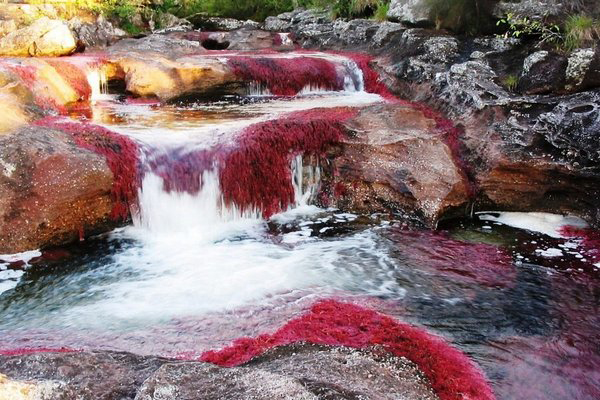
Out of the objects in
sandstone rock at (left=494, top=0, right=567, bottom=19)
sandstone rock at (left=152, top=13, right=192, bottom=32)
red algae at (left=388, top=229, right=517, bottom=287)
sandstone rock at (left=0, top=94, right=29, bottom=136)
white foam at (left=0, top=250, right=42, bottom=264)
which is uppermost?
sandstone rock at (left=152, top=13, right=192, bottom=32)

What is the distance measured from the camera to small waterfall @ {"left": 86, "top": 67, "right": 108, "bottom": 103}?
1163cm

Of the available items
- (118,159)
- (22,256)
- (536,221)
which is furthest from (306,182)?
(22,256)

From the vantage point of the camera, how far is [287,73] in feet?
40.6

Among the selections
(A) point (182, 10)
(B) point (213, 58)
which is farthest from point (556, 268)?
(A) point (182, 10)

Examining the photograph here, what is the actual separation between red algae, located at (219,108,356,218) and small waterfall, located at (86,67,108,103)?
578 centimetres

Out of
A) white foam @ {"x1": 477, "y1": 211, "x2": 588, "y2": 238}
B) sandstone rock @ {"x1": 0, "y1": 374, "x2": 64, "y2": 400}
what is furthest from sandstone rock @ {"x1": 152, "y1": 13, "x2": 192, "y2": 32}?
sandstone rock @ {"x1": 0, "y1": 374, "x2": 64, "y2": 400}

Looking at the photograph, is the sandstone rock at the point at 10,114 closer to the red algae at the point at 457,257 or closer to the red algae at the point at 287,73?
the red algae at the point at 287,73

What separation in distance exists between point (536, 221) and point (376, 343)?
176 inches

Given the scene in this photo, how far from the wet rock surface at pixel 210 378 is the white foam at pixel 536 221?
4450 millimetres

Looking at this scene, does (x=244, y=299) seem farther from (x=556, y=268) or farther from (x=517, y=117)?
(x=517, y=117)

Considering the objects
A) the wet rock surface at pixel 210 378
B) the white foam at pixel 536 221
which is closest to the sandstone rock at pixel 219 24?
the white foam at pixel 536 221

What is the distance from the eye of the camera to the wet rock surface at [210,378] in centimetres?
251

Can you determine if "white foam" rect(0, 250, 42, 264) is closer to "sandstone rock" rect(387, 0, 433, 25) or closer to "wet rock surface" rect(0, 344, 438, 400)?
"wet rock surface" rect(0, 344, 438, 400)

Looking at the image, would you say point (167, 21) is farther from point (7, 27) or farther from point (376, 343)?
point (376, 343)
